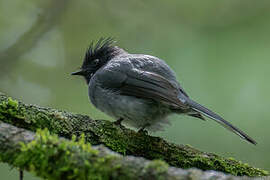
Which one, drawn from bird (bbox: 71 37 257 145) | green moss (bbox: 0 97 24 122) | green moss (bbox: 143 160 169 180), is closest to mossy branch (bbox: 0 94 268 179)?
green moss (bbox: 0 97 24 122)

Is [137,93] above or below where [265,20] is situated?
below

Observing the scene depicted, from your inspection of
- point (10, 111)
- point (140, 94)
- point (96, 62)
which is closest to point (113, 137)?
point (10, 111)

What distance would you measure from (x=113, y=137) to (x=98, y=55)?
8.43ft

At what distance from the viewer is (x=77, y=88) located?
6.71 m

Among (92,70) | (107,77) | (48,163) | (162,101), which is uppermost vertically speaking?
(92,70)

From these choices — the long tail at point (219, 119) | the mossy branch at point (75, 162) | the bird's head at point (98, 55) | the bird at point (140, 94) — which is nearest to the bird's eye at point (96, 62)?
the bird's head at point (98, 55)

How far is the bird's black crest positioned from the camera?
19.6ft

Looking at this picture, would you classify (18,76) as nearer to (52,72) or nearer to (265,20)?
(52,72)

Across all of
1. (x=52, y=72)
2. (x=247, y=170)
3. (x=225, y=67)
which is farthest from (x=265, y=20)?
(x=52, y=72)

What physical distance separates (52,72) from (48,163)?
4895 mm

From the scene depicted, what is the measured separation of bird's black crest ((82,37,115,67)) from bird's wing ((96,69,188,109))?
78 centimetres

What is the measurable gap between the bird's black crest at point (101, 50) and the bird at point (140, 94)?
0.53 meters

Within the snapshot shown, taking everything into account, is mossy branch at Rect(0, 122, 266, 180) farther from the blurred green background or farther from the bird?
the blurred green background

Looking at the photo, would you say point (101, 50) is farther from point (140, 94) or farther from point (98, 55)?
point (140, 94)
